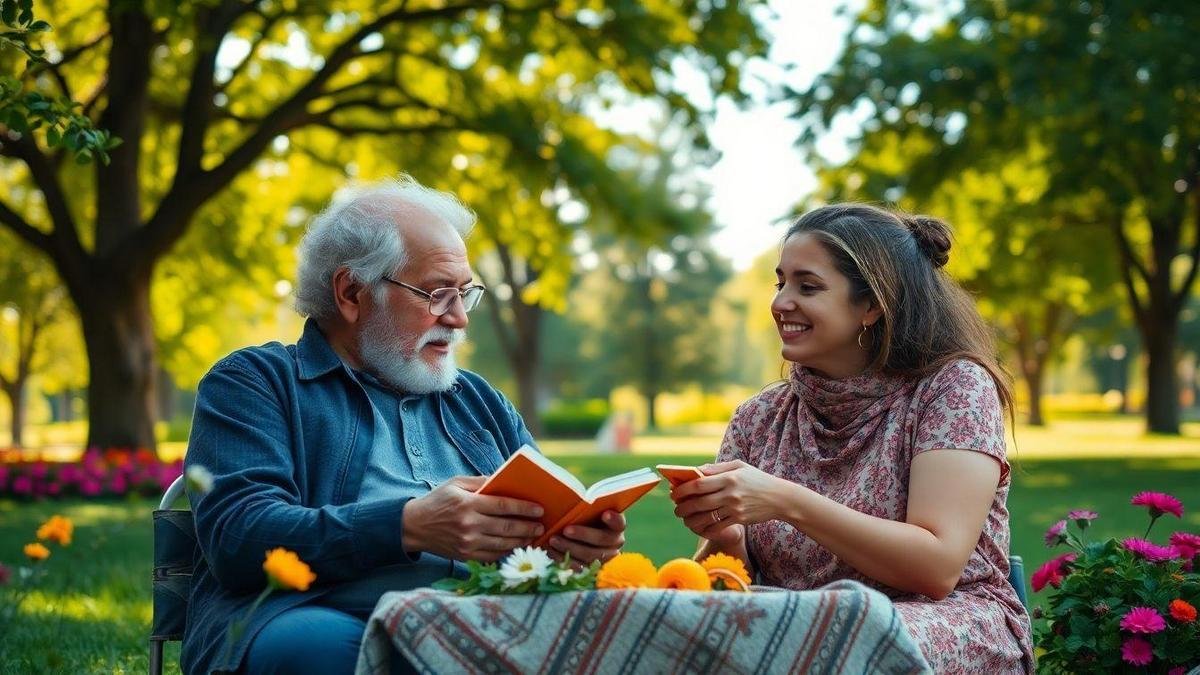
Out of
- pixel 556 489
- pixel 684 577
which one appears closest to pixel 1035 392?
pixel 556 489

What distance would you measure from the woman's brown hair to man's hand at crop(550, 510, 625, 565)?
86 cm

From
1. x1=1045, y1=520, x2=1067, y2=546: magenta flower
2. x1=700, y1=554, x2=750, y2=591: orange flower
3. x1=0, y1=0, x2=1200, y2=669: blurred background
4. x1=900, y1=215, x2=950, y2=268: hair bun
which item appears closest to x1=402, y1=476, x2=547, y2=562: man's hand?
x1=700, y1=554, x2=750, y2=591: orange flower

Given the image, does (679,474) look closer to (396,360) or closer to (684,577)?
(684,577)

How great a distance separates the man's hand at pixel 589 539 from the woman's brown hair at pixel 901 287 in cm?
86

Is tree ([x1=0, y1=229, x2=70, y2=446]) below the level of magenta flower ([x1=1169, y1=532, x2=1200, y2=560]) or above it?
below

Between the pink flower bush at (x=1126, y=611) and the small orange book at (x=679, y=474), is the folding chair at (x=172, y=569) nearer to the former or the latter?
the small orange book at (x=679, y=474)

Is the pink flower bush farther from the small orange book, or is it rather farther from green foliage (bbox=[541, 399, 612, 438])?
green foliage (bbox=[541, 399, 612, 438])

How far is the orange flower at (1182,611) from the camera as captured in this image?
3461mm

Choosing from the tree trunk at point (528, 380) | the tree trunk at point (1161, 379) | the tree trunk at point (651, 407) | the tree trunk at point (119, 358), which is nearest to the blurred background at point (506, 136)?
the tree trunk at point (119, 358)

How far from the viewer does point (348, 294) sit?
356 cm

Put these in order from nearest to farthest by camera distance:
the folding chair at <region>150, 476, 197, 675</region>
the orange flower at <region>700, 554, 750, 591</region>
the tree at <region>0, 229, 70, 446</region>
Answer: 1. the orange flower at <region>700, 554, 750, 591</region>
2. the folding chair at <region>150, 476, 197, 675</region>
3. the tree at <region>0, 229, 70, 446</region>

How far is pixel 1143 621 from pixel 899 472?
82cm

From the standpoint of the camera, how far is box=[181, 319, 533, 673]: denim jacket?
9.43ft

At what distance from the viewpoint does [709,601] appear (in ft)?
7.75
